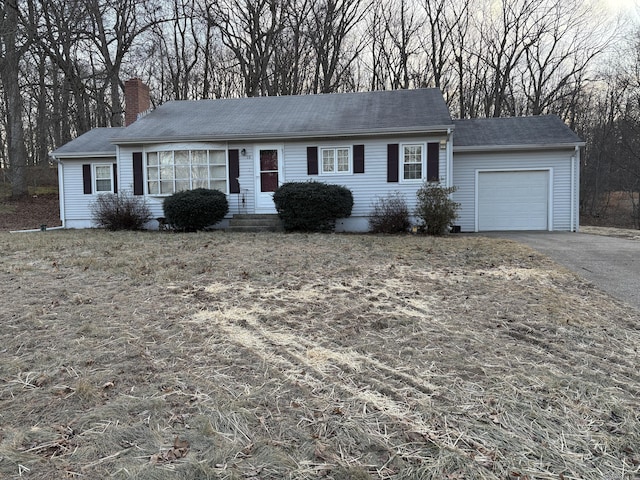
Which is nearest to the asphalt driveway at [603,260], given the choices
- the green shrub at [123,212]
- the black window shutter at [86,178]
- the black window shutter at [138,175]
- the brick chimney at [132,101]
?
the green shrub at [123,212]

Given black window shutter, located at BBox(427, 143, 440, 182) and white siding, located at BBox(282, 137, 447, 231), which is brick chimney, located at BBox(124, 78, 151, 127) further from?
black window shutter, located at BBox(427, 143, 440, 182)

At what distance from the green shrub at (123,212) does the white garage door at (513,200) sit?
10.9 meters

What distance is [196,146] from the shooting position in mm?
13695

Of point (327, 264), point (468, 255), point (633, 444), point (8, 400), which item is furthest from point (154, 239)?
point (633, 444)

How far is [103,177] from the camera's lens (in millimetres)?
15383

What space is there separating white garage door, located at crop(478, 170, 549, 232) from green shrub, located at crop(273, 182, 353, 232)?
16.2 feet

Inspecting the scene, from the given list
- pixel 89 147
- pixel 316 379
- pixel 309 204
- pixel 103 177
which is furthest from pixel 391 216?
pixel 89 147

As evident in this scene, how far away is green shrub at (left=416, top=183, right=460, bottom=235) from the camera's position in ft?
38.1

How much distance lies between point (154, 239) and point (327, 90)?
17.1m

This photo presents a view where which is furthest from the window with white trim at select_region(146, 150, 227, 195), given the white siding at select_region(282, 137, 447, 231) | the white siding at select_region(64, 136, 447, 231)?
the white siding at select_region(282, 137, 447, 231)

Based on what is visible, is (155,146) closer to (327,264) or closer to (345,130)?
(345,130)

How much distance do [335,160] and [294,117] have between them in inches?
92.4

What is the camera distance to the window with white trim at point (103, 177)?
15352 mm

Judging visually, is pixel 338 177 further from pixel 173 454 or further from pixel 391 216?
pixel 173 454
